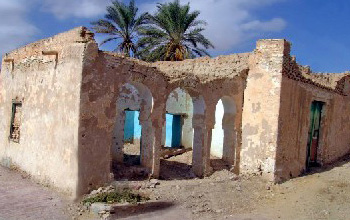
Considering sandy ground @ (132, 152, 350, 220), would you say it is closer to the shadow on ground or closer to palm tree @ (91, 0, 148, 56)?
the shadow on ground

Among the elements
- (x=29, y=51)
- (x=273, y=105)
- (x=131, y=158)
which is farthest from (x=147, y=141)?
(x=29, y=51)

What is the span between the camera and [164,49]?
21047mm

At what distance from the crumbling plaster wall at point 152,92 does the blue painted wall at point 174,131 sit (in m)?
4.44

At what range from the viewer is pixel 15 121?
12.0 meters

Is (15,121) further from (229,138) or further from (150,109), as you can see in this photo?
(229,138)

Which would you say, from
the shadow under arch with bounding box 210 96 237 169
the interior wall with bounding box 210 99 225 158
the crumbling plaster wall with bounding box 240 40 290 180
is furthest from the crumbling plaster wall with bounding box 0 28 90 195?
the interior wall with bounding box 210 99 225 158

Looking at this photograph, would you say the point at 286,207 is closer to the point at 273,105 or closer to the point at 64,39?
the point at 273,105

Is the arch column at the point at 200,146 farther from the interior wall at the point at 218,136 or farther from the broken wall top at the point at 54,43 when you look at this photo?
the broken wall top at the point at 54,43

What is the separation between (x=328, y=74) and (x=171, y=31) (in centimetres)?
961

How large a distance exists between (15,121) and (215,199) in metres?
7.24

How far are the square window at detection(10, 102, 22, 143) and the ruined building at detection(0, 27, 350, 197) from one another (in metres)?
0.03

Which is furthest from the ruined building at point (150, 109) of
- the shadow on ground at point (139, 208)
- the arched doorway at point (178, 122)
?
the arched doorway at point (178, 122)

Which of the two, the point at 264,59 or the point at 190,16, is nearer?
the point at 264,59

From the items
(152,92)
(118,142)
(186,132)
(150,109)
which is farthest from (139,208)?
(186,132)
